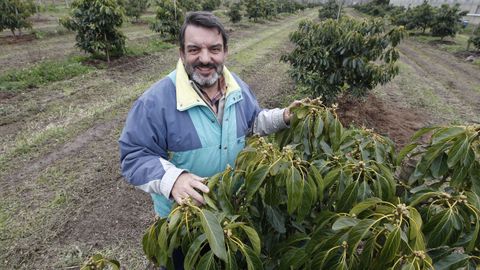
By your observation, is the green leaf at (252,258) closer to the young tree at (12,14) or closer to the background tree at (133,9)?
the young tree at (12,14)

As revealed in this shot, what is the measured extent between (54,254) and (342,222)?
11.6 ft

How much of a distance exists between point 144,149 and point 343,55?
518 centimetres

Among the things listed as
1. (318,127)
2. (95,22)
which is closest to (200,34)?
(318,127)

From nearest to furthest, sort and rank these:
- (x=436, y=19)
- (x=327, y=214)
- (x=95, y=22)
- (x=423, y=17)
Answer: (x=327, y=214), (x=95, y=22), (x=436, y=19), (x=423, y=17)

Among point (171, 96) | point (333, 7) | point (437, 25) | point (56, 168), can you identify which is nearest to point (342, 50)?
point (171, 96)

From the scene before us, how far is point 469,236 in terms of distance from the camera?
1120mm

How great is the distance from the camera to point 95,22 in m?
10.3

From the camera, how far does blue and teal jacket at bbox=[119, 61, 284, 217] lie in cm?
185

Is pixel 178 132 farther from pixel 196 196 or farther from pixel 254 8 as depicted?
pixel 254 8

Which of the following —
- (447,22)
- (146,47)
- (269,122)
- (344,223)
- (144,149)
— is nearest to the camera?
(344,223)

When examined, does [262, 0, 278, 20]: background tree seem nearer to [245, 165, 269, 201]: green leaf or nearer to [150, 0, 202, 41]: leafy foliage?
[150, 0, 202, 41]: leafy foliage

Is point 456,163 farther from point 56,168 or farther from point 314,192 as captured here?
point 56,168

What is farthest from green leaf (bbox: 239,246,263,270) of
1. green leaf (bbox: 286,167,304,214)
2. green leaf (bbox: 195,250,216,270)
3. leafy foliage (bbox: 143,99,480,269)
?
green leaf (bbox: 286,167,304,214)

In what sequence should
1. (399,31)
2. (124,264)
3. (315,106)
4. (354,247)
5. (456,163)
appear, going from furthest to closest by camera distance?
(399,31)
(124,264)
(315,106)
(456,163)
(354,247)
